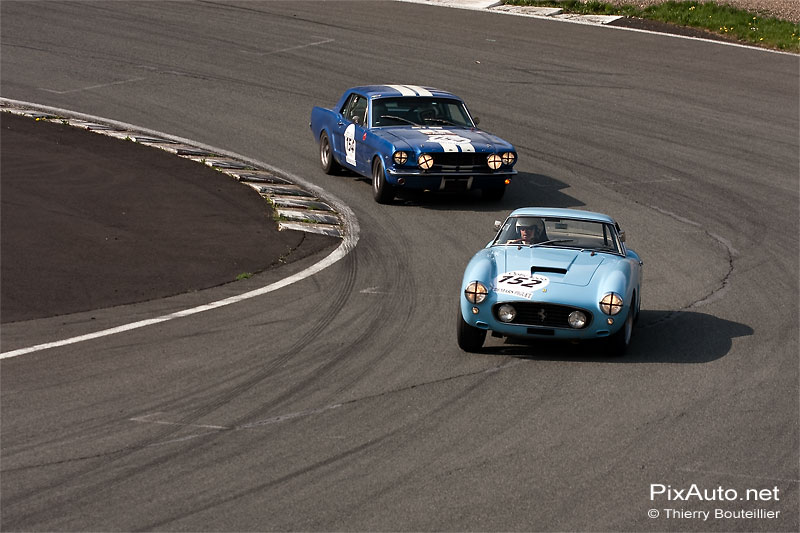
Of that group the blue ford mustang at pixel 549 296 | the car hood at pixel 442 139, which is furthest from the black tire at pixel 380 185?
the blue ford mustang at pixel 549 296

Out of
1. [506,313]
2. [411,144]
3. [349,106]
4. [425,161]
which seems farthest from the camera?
[349,106]

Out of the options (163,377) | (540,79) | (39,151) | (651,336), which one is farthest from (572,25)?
(163,377)

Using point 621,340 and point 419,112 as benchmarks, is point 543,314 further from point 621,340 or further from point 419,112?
point 419,112

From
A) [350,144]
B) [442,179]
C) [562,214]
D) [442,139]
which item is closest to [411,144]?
[442,139]

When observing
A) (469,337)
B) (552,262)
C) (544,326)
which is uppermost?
(552,262)

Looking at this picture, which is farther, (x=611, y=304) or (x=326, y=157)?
(x=326, y=157)

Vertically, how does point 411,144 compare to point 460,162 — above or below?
above

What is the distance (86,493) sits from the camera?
6453mm

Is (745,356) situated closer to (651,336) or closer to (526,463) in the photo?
(651,336)

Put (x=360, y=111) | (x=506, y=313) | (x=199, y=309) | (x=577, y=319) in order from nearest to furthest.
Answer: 1. (x=577, y=319)
2. (x=506, y=313)
3. (x=199, y=309)
4. (x=360, y=111)

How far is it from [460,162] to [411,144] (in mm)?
740

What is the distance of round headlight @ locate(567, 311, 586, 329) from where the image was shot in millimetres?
9109

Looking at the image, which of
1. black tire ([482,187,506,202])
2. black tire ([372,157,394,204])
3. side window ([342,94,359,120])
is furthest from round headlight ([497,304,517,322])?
side window ([342,94,359,120])

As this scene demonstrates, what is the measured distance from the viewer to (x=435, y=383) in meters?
8.65
